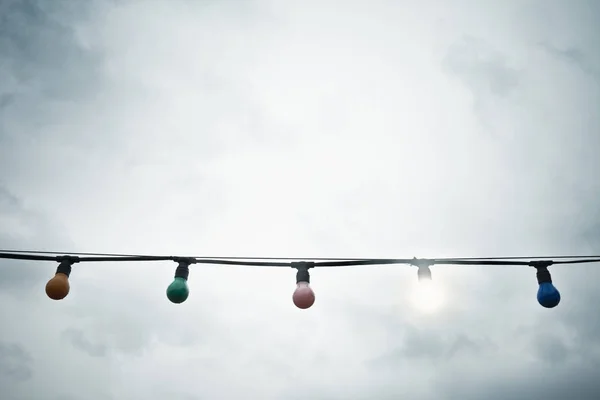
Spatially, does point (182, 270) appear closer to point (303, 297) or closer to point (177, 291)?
point (177, 291)

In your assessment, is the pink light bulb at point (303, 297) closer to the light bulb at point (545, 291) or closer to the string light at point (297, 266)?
the string light at point (297, 266)

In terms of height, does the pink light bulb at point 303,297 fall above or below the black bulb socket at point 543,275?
below

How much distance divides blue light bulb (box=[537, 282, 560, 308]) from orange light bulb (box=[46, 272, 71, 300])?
6.20 m

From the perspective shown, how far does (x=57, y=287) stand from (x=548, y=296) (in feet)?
20.7

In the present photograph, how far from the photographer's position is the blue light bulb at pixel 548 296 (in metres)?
5.43

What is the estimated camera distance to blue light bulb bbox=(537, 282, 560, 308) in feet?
17.8

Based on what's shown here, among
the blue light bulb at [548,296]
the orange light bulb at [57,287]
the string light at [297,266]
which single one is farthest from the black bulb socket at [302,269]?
the blue light bulb at [548,296]

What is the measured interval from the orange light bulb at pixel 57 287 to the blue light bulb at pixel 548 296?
20.3 feet

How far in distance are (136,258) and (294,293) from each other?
203 centimetres

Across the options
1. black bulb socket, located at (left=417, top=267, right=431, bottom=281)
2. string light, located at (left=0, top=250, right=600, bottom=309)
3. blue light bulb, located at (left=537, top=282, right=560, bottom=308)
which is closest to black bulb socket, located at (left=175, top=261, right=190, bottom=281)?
string light, located at (left=0, top=250, right=600, bottom=309)

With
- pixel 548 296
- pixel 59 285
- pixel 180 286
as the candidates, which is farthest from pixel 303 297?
pixel 548 296

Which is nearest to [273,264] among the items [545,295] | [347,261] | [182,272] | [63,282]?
[347,261]

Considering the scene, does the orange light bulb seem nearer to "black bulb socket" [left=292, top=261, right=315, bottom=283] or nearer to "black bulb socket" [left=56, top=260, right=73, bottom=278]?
"black bulb socket" [left=56, top=260, right=73, bottom=278]

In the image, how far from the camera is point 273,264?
5125mm
